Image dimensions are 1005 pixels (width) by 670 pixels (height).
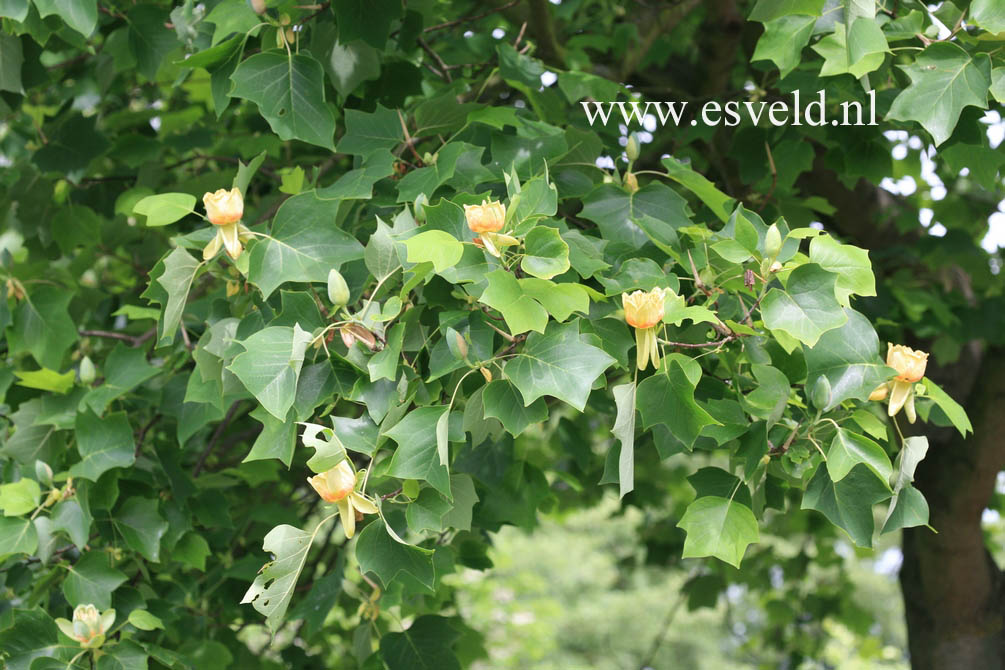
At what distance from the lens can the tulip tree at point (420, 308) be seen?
57.0 inches

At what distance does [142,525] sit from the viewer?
2162mm

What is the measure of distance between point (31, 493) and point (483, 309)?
1.12m

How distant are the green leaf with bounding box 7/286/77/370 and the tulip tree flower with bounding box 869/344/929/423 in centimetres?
187

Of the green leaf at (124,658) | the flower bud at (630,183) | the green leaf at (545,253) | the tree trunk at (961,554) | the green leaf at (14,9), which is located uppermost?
the green leaf at (14,9)

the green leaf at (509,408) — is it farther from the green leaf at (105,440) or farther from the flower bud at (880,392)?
the green leaf at (105,440)

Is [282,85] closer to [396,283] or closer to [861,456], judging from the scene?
[396,283]

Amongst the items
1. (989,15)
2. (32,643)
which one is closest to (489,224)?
(989,15)

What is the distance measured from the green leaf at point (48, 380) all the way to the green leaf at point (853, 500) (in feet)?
5.46

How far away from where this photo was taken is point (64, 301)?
2.34 meters

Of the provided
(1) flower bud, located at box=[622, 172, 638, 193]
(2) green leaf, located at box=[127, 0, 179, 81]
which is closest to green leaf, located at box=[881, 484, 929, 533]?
(1) flower bud, located at box=[622, 172, 638, 193]

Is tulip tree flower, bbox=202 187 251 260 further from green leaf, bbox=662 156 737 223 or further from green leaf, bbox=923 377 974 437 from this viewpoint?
green leaf, bbox=923 377 974 437

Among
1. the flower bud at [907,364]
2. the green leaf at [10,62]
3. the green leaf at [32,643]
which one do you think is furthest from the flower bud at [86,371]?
the flower bud at [907,364]

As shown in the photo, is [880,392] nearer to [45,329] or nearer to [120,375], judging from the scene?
[120,375]

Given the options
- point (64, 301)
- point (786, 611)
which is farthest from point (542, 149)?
point (786, 611)
